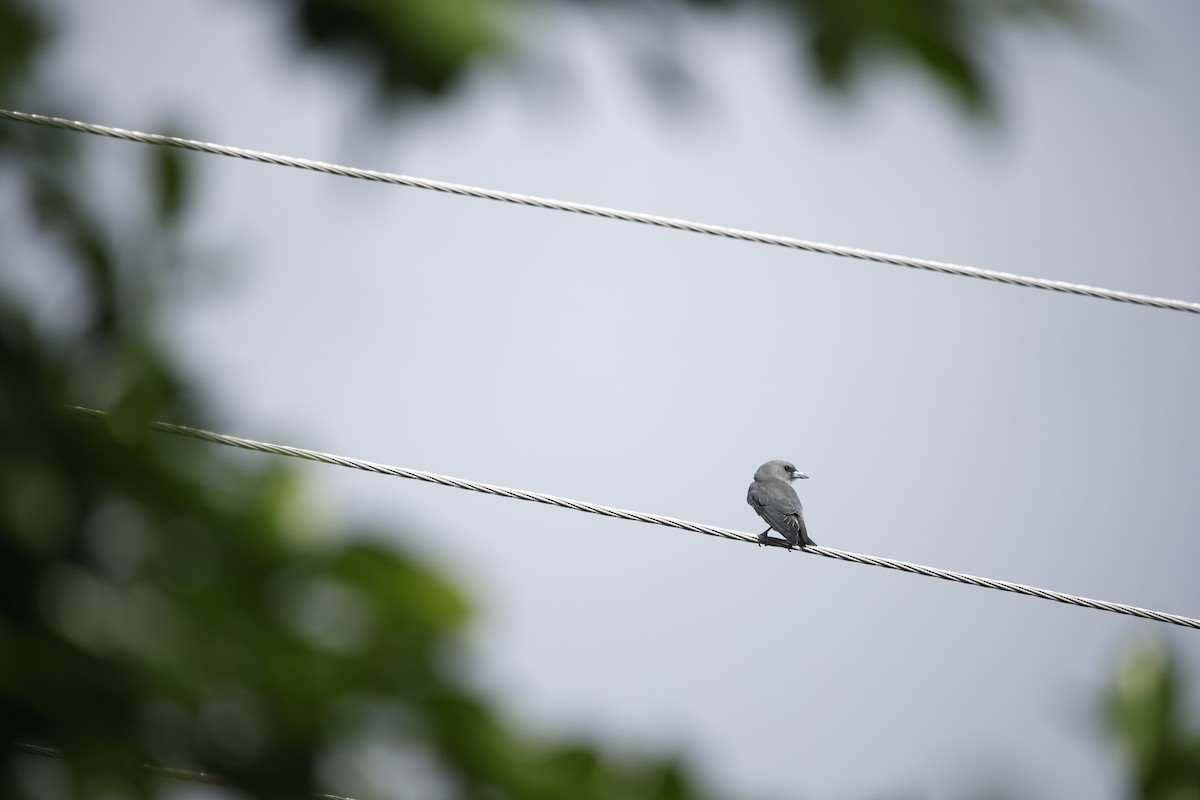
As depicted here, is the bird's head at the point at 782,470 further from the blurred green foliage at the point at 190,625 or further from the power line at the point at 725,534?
the blurred green foliage at the point at 190,625

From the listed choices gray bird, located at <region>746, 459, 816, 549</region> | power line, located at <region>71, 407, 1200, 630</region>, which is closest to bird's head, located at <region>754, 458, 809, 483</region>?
gray bird, located at <region>746, 459, 816, 549</region>

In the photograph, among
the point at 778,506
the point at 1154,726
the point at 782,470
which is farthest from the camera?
the point at 782,470

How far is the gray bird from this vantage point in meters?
11.0

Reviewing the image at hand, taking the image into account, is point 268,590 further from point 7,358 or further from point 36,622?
point 7,358

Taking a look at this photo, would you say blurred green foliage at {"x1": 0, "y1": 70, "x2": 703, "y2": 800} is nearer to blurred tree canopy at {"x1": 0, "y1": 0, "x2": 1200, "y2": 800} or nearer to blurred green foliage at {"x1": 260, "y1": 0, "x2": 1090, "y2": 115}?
blurred tree canopy at {"x1": 0, "y1": 0, "x2": 1200, "y2": 800}

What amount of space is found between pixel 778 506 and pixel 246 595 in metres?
10.5

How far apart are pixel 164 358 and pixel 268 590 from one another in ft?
0.89

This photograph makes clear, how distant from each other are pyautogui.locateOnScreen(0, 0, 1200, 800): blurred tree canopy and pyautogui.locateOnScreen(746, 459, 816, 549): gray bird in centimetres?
902

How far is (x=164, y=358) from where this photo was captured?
4.07 feet

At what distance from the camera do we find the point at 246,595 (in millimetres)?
1146

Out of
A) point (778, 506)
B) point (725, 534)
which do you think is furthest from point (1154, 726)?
point (778, 506)

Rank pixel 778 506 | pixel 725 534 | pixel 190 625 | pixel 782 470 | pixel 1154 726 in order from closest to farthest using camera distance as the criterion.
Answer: pixel 190 625 → pixel 1154 726 → pixel 725 534 → pixel 778 506 → pixel 782 470

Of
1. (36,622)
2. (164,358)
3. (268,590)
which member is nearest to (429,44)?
(164,358)

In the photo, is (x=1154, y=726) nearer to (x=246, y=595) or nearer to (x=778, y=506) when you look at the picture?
(x=246, y=595)
